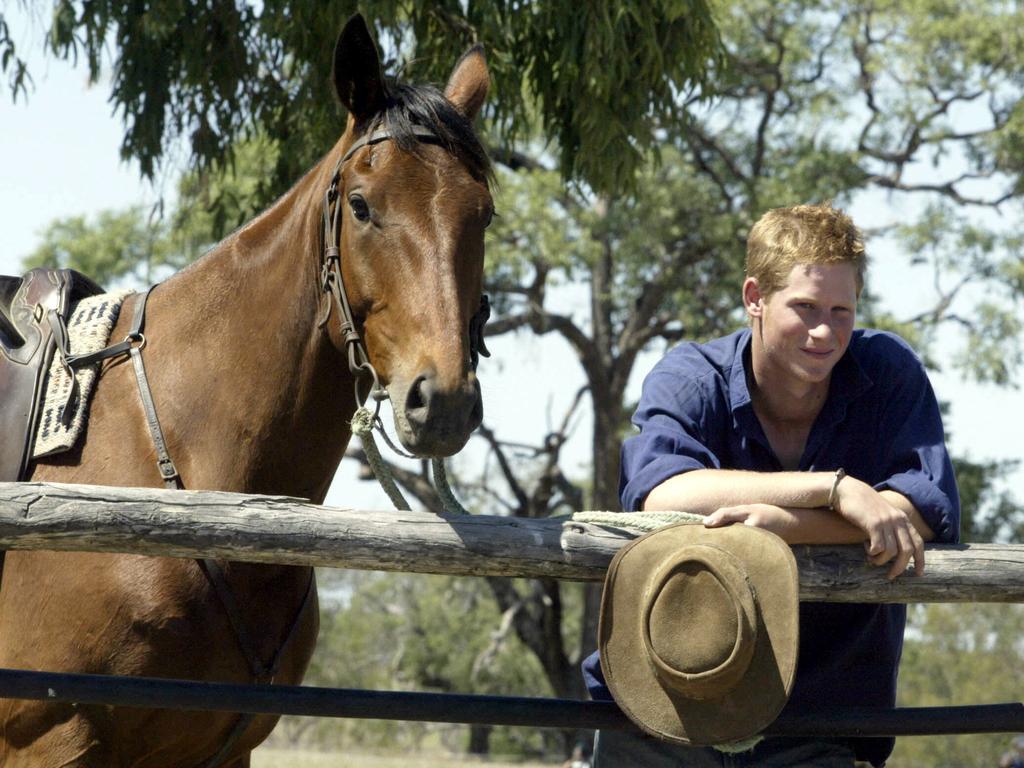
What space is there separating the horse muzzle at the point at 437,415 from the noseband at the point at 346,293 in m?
0.17

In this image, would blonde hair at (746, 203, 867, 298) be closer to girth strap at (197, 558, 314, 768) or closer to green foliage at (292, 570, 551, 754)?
girth strap at (197, 558, 314, 768)

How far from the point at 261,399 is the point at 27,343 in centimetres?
64

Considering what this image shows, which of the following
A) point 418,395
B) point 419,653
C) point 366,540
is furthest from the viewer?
point 419,653

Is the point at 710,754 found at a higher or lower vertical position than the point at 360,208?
lower

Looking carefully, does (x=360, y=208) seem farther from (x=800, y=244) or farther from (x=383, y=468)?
(x=800, y=244)

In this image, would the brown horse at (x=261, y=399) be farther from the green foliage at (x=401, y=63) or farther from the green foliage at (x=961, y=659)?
the green foliage at (x=961, y=659)

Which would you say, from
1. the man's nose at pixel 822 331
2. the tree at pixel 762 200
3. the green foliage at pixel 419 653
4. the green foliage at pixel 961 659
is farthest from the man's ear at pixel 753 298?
the green foliage at pixel 961 659

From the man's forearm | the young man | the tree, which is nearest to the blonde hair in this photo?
the young man

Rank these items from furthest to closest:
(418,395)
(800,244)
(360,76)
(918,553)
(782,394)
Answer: (360,76)
(782,394)
(800,244)
(418,395)
(918,553)

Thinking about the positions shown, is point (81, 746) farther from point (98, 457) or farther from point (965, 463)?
point (965, 463)

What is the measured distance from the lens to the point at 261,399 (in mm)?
3109

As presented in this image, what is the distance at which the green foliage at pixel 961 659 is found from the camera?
1213 inches

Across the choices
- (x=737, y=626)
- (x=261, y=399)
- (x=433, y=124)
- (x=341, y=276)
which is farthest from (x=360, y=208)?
(x=737, y=626)

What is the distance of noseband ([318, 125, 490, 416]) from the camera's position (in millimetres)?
2902
